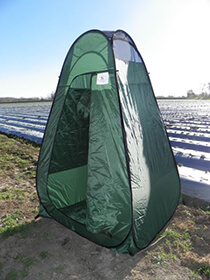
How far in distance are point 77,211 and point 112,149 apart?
121 centimetres

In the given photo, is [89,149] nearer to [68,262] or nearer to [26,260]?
[68,262]

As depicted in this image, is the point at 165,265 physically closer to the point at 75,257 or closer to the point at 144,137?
the point at 75,257

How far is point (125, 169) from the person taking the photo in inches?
80.2

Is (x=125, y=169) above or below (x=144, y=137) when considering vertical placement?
below

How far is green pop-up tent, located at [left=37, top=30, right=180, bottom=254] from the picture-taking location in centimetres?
207

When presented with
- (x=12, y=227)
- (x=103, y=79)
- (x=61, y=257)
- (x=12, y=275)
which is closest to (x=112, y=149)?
(x=103, y=79)

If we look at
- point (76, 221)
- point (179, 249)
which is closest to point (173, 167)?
point (179, 249)

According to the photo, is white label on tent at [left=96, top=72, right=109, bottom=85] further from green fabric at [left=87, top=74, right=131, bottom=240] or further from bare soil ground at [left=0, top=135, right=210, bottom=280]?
bare soil ground at [left=0, top=135, right=210, bottom=280]

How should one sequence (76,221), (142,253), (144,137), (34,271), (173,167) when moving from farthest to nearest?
(173,167) < (76,221) < (144,137) < (142,253) < (34,271)

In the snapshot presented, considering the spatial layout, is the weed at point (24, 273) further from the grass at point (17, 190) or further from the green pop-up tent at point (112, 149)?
the green pop-up tent at point (112, 149)

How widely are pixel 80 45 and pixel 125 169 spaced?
1466 millimetres

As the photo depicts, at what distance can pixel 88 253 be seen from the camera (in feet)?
7.14

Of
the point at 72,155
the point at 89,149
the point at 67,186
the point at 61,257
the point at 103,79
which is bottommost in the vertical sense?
the point at 61,257

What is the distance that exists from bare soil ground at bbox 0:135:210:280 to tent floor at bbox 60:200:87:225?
0.17 m
